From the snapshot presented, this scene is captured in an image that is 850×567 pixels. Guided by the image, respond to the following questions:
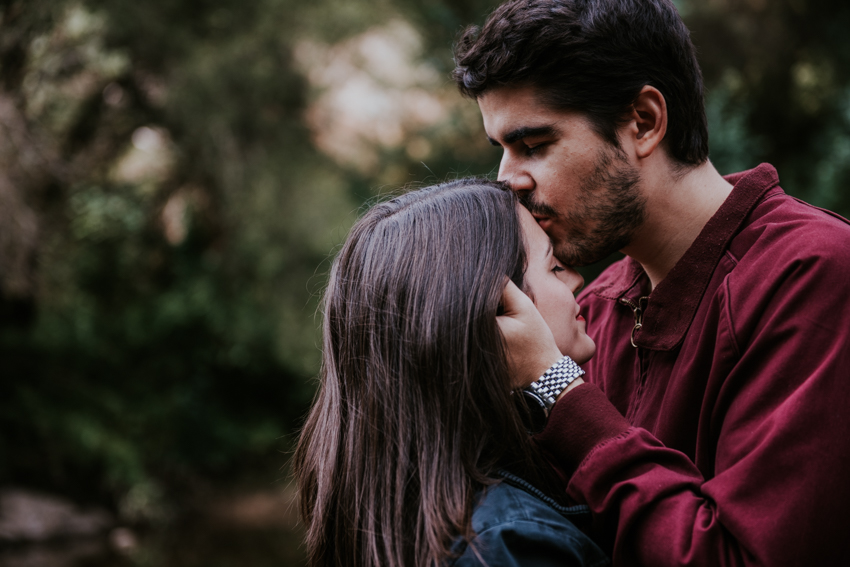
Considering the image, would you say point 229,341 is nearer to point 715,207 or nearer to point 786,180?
point 786,180

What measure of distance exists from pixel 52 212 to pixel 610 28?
7.01m

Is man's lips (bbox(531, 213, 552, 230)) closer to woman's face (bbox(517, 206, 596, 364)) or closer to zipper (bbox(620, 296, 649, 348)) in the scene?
woman's face (bbox(517, 206, 596, 364))

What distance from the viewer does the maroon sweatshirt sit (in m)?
1.20

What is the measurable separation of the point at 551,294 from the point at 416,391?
0.42 meters

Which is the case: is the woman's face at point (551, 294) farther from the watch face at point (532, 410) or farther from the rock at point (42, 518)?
the rock at point (42, 518)

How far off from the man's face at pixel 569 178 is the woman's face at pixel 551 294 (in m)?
0.14

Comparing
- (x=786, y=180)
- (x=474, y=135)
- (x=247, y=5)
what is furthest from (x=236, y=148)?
(x=786, y=180)

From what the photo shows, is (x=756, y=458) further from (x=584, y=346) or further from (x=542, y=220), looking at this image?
(x=542, y=220)

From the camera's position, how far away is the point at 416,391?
149 centimetres

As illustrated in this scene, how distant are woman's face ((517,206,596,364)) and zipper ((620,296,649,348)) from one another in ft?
0.63

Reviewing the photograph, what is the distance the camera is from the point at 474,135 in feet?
20.5

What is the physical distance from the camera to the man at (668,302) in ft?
4.00

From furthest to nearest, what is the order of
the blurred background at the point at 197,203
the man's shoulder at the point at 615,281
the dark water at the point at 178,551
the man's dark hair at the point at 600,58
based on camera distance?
the dark water at the point at 178,551, the blurred background at the point at 197,203, the man's shoulder at the point at 615,281, the man's dark hair at the point at 600,58

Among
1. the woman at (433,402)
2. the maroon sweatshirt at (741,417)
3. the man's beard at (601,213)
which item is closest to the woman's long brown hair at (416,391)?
the woman at (433,402)
